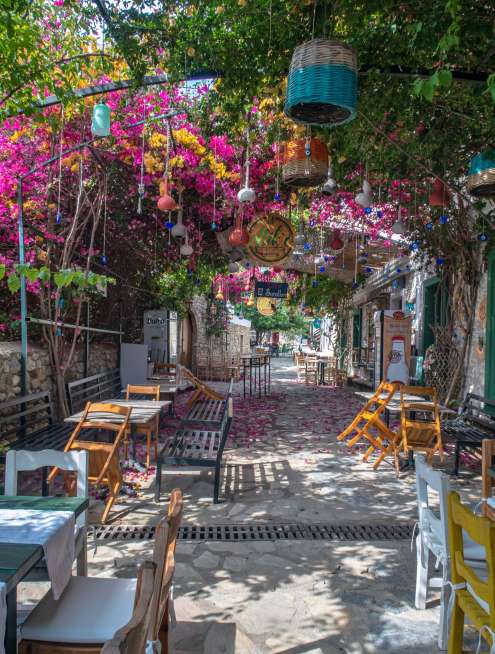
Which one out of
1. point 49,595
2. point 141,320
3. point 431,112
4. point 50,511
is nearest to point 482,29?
point 431,112

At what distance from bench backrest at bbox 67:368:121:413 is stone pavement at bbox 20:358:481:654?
220 centimetres

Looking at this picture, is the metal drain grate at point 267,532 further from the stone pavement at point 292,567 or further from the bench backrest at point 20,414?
the bench backrest at point 20,414

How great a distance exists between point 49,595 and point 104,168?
17.0 feet

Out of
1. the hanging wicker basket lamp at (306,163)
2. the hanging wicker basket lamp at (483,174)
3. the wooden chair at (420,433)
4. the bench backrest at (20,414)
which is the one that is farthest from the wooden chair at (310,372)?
the hanging wicker basket lamp at (483,174)

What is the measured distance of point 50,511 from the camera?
2.24m

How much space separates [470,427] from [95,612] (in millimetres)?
5417

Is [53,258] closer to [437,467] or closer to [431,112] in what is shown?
[431,112]

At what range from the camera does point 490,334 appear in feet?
22.3

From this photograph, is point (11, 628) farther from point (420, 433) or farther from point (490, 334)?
point (490, 334)

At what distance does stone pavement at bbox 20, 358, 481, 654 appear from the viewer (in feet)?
8.28

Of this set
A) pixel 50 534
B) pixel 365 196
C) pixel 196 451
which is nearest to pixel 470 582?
pixel 50 534

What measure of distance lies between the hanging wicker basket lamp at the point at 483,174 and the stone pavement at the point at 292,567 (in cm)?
256

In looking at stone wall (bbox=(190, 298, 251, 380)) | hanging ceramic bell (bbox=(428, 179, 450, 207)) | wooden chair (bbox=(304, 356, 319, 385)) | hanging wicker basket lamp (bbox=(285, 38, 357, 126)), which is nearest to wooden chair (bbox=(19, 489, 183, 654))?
hanging wicker basket lamp (bbox=(285, 38, 357, 126))

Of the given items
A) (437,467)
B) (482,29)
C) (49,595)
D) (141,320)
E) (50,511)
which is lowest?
(437,467)
